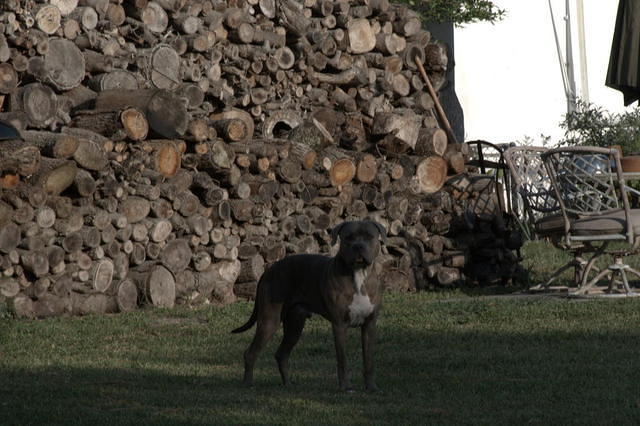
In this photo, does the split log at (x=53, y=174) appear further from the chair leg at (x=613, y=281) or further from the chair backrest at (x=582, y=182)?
the chair leg at (x=613, y=281)

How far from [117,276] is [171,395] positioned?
3.84m

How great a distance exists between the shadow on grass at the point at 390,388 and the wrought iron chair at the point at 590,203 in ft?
5.65

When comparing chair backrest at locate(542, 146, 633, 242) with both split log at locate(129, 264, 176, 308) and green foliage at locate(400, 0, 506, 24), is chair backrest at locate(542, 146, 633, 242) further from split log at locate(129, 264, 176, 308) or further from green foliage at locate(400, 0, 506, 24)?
green foliage at locate(400, 0, 506, 24)

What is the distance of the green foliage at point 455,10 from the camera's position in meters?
21.9

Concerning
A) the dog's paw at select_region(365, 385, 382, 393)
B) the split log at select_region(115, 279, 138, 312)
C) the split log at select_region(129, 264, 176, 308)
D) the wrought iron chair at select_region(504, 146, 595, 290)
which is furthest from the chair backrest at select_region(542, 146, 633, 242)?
the dog's paw at select_region(365, 385, 382, 393)

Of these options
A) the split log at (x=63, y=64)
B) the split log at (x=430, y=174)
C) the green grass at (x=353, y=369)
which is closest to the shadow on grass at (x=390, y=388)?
the green grass at (x=353, y=369)

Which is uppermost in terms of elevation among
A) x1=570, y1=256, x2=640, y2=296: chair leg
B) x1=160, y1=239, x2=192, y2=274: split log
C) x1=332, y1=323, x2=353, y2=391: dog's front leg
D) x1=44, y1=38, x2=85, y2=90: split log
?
x1=44, y1=38, x2=85, y2=90: split log

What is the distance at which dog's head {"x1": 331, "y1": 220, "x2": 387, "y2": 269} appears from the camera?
6078mm

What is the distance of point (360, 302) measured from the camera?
6.19 m

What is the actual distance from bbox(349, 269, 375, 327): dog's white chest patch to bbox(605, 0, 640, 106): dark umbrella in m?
6.14

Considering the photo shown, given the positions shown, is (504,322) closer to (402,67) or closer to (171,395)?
(171,395)

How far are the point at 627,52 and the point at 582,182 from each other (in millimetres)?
2178

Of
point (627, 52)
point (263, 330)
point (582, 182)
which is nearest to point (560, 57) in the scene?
point (627, 52)

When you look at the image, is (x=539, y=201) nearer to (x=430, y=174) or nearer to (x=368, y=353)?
(x=430, y=174)
